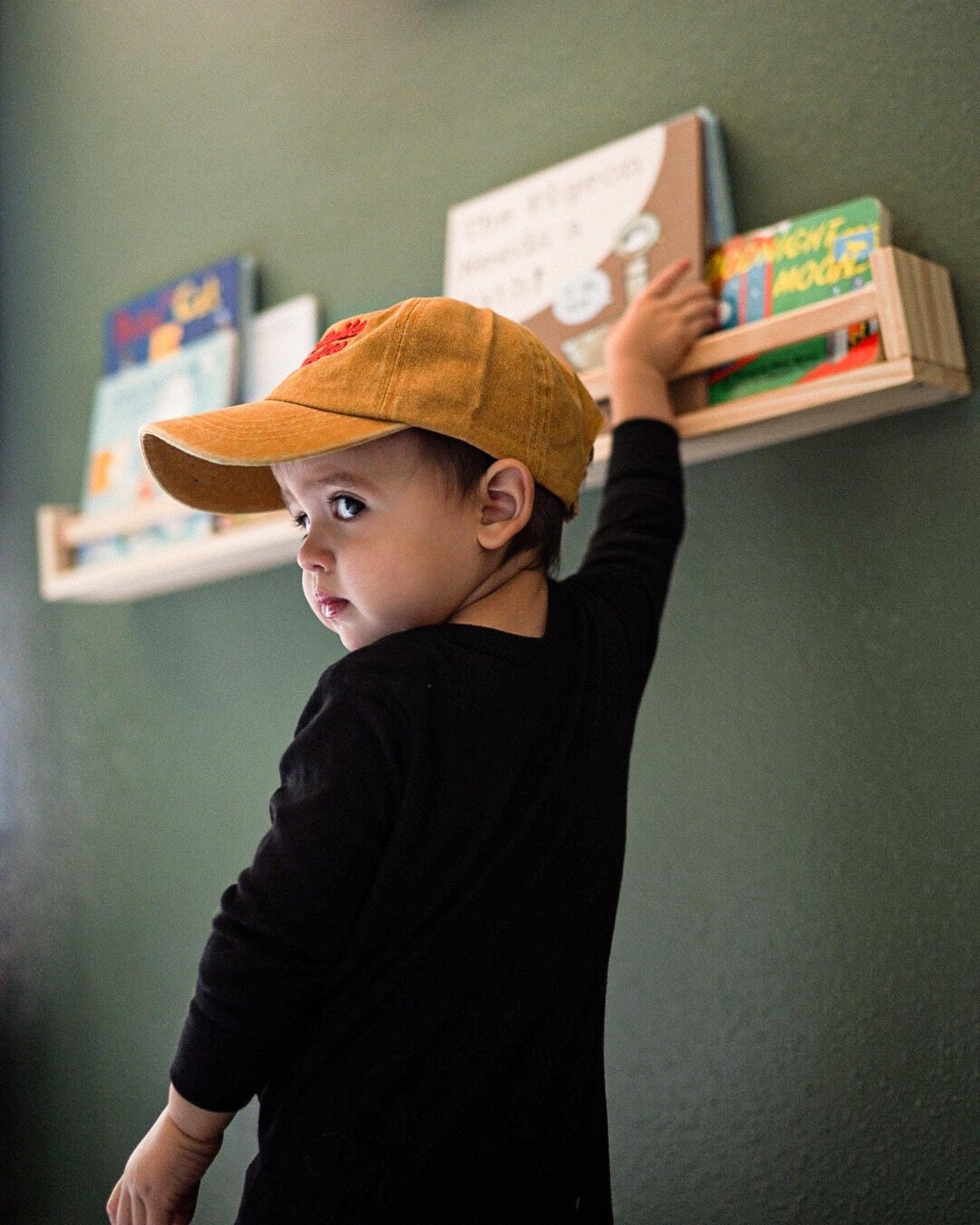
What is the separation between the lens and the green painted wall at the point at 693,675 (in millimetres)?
1237

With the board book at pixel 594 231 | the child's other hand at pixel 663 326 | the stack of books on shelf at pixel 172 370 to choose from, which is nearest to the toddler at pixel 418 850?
the child's other hand at pixel 663 326

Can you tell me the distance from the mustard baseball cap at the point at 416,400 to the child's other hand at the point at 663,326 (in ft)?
0.83

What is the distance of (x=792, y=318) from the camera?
3.94 ft

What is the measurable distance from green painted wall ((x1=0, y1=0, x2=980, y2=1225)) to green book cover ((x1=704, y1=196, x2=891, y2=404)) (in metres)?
0.07

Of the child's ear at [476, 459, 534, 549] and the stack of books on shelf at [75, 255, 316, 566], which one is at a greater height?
the stack of books on shelf at [75, 255, 316, 566]

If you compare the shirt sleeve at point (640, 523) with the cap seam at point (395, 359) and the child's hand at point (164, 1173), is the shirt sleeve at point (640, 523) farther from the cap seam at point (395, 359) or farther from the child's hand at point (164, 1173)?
the child's hand at point (164, 1173)

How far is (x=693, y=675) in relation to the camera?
1.42 m

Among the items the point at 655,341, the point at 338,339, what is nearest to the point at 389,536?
the point at 338,339

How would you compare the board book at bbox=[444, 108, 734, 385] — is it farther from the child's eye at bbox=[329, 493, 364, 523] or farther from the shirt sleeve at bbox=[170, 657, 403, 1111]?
the shirt sleeve at bbox=[170, 657, 403, 1111]

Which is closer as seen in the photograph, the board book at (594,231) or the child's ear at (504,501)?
the child's ear at (504,501)

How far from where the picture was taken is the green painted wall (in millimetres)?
1237

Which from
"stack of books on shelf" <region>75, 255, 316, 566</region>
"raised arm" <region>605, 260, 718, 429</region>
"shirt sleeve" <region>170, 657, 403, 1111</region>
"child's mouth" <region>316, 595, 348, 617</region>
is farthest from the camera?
"stack of books on shelf" <region>75, 255, 316, 566</region>

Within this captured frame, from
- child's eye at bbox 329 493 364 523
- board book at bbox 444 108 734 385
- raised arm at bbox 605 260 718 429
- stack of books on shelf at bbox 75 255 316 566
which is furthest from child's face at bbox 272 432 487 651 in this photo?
stack of books on shelf at bbox 75 255 316 566

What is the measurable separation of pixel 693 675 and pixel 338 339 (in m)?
0.60
